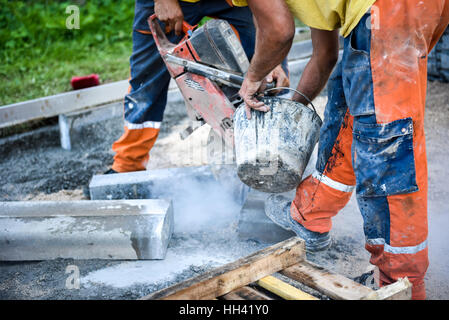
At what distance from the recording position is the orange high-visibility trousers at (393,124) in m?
1.78

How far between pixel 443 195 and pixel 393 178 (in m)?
1.43

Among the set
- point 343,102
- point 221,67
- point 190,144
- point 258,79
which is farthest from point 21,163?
point 343,102

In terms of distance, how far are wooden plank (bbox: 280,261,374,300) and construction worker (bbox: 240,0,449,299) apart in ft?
0.93

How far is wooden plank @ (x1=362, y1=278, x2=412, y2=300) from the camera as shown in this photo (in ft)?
5.58

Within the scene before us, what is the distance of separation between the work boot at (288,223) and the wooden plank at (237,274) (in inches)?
17.1

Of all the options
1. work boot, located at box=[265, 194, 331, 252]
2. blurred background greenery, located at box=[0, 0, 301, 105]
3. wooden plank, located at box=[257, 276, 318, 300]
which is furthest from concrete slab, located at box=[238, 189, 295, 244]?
blurred background greenery, located at box=[0, 0, 301, 105]

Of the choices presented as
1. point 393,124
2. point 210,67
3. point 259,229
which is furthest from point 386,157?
point 210,67

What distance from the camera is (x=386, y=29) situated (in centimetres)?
177

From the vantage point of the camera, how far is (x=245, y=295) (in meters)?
1.84

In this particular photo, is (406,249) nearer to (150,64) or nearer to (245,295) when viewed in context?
(245,295)

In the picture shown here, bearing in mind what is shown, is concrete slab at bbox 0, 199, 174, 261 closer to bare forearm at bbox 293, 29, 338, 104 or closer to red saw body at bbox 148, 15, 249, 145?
red saw body at bbox 148, 15, 249, 145

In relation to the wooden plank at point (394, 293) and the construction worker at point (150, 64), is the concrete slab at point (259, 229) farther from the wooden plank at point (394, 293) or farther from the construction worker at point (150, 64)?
the wooden plank at point (394, 293)

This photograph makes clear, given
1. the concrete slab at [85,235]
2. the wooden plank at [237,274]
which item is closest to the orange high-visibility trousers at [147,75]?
the concrete slab at [85,235]
